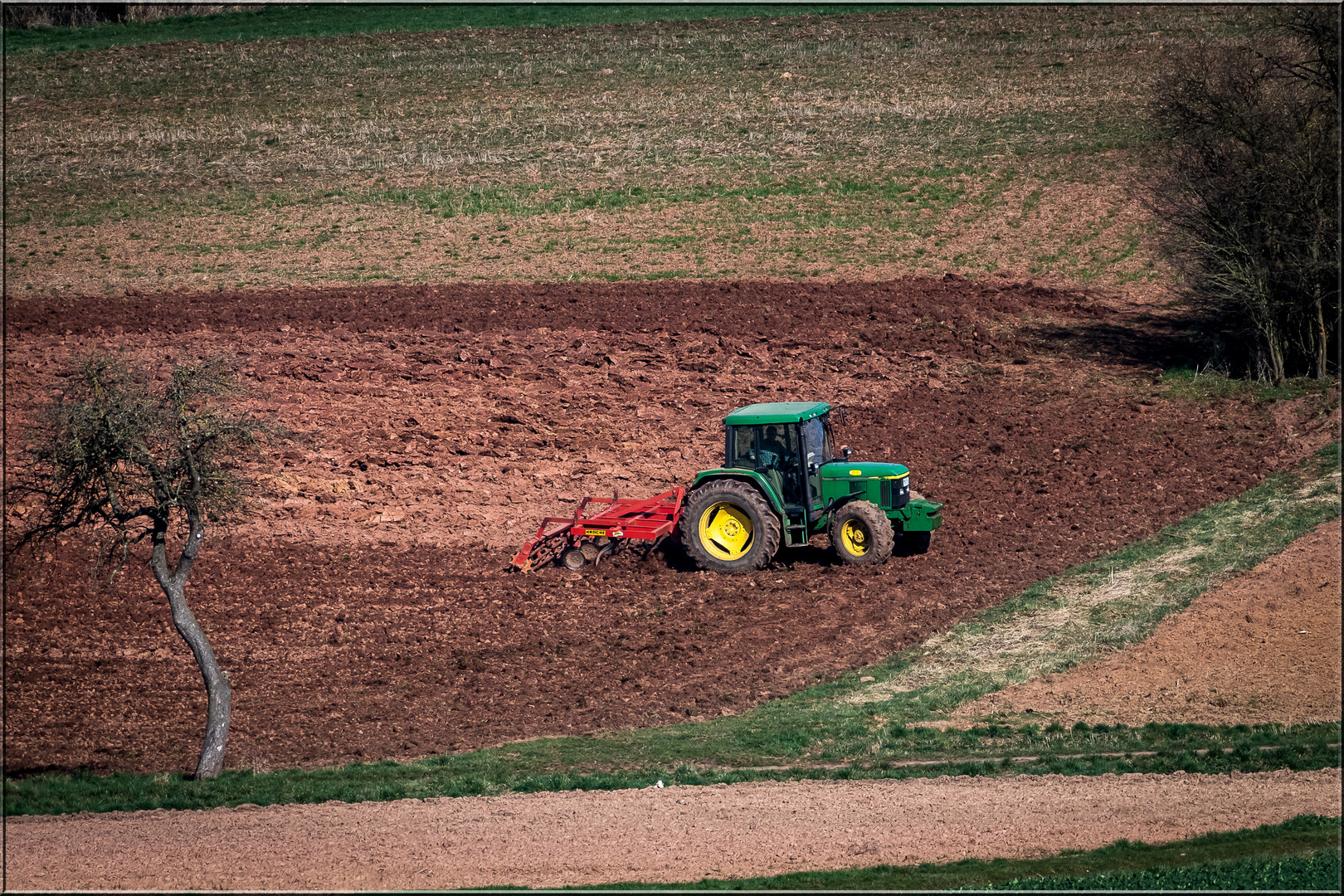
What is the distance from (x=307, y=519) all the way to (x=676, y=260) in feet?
49.5

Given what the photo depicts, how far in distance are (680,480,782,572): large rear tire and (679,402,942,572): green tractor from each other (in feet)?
0.04

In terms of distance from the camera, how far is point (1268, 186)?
2305 cm

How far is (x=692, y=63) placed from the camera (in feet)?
164

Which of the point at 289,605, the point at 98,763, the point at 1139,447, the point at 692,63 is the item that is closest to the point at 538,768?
the point at 98,763

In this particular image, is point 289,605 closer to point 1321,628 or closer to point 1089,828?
point 1089,828

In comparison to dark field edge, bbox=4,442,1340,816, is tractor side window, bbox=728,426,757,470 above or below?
above

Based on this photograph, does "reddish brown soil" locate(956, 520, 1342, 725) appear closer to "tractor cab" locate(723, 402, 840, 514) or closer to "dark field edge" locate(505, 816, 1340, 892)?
"dark field edge" locate(505, 816, 1340, 892)

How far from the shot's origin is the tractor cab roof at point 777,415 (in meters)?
16.8

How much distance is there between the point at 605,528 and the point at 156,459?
6.38 meters

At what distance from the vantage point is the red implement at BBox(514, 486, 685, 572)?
17500 millimetres

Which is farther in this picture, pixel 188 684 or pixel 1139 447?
pixel 1139 447

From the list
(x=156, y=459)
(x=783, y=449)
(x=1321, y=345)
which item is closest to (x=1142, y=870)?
(x=783, y=449)

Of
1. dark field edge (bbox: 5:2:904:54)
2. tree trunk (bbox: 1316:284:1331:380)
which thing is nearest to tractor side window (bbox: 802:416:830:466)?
tree trunk (bbox: 1316:284:1331:380)

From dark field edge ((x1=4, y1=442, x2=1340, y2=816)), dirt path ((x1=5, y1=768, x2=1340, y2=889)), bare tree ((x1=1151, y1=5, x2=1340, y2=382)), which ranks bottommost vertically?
dark field edge ((x1=4, y1=442, x2=1340, y2=816))
